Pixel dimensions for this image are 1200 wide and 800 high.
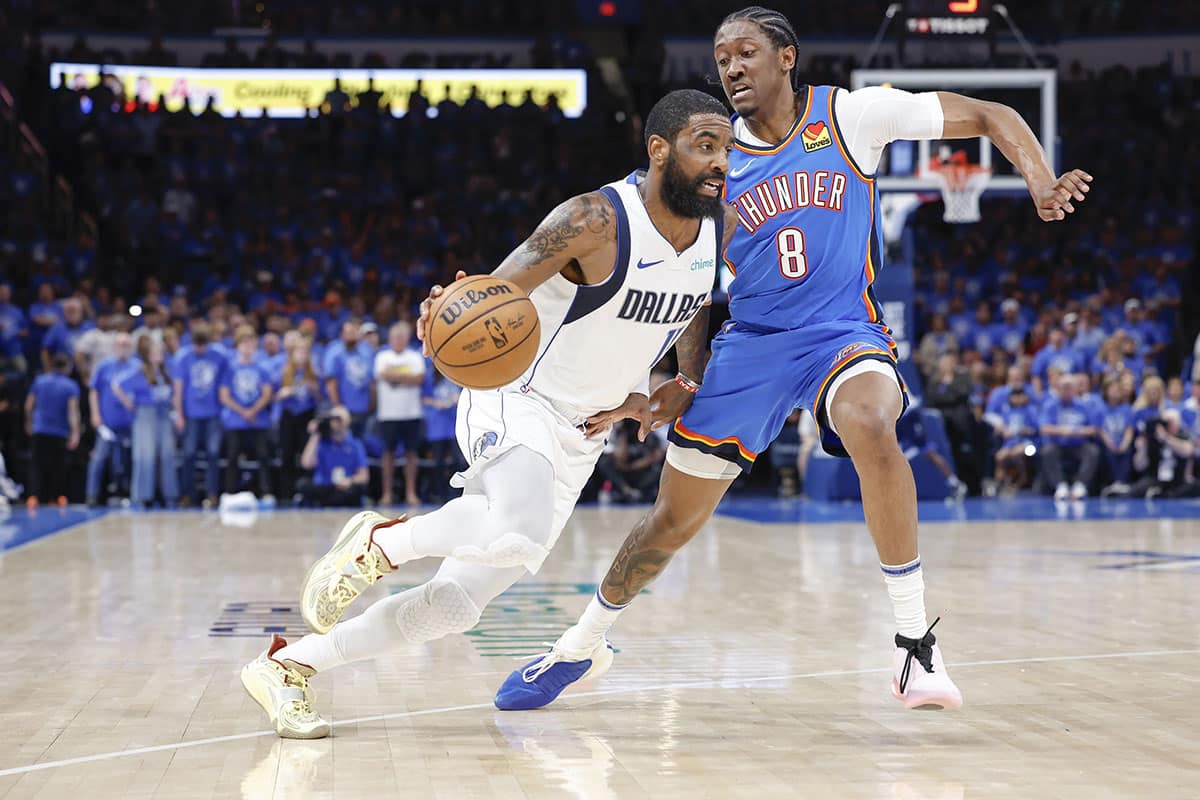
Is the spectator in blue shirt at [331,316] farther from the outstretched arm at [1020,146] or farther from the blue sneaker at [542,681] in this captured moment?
the outstretched arm at [1020,146]

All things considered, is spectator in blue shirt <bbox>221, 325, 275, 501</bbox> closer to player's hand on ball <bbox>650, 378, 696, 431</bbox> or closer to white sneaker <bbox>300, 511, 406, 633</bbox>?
player's hand on ball <bbox>650, 378, 696, 431</bbox>

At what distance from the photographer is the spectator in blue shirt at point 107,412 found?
574 inches

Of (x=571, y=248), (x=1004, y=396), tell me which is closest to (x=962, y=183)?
(x=1004, y=396)

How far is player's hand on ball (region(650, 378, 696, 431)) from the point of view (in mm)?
4914

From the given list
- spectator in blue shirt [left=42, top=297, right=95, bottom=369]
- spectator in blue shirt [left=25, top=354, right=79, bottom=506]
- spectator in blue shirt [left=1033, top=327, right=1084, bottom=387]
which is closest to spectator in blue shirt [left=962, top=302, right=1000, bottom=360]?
spectator in blue shirt [left=1033, top=327, right=1084, bottom=387]

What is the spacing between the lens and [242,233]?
20.0 metres

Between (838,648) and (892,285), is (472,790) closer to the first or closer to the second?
(838,648)

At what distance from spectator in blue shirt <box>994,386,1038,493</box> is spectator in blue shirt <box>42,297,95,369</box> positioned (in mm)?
9907

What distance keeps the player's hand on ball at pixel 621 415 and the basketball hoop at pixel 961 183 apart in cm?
1101

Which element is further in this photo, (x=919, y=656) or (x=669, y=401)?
(x=669, y=401)

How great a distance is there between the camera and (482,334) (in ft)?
13.0

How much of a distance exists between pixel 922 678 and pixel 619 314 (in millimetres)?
1419

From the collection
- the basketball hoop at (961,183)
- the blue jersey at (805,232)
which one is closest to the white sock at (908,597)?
the blue jersey at (805,232)

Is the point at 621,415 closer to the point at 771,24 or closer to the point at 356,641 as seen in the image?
the point at 356,641
